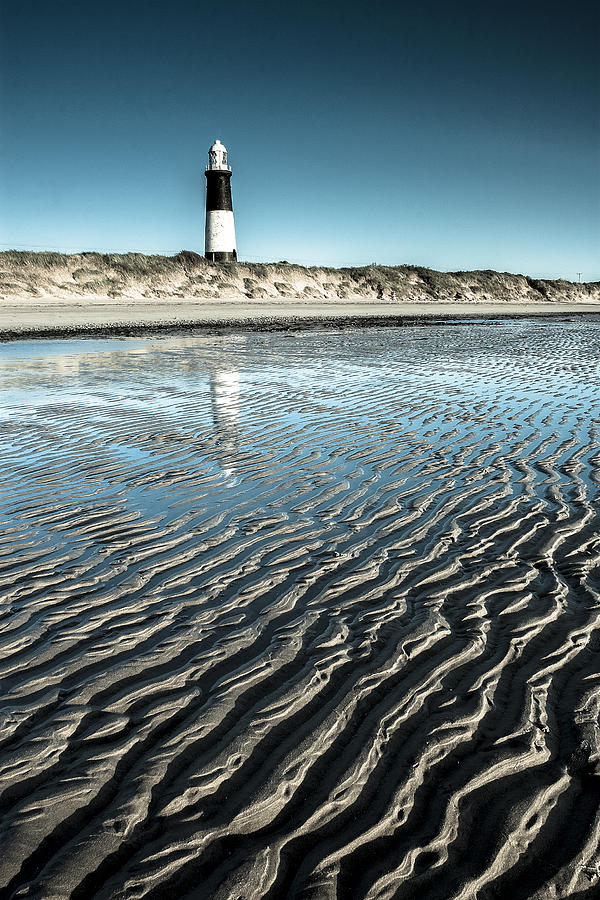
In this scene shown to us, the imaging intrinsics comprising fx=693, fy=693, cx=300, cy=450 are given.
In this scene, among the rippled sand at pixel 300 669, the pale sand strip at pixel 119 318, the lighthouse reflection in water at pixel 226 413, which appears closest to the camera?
the rippled sand at pixel 300 669

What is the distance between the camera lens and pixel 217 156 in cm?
5956

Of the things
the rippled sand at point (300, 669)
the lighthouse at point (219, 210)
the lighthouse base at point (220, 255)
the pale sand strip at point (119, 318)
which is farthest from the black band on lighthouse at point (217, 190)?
the rippled sand at point (300, 669)

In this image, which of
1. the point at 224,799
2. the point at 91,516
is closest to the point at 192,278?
the point at 91,516

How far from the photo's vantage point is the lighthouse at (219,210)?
59.8 m

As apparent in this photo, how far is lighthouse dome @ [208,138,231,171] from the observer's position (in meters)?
59.5

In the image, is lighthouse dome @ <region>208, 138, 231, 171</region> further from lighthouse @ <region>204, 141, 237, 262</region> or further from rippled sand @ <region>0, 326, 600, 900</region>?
rippled sand @ <region>0, 326, 600, 900</region>

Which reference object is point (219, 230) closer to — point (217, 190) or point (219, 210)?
point (219, 210)

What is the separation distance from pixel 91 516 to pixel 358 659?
3038 mm

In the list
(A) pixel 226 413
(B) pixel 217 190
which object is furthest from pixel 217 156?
(A) pixel 226 413

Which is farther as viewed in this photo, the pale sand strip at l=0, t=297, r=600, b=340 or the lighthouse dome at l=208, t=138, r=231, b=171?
the lighthouse dome at l=208, t=138, r=231, b=171

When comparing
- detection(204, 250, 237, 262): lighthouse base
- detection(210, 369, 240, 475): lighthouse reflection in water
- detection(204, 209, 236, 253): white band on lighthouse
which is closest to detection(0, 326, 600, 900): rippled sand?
detection(210, 369, 240, 475): lighthouse reflection in water

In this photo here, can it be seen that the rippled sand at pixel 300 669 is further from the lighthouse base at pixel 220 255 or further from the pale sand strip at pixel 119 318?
the lighthouse base at pixel 220 255

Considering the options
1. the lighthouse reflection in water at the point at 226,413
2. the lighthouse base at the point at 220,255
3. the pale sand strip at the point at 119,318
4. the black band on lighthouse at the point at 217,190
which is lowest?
the lighthouse reflection in water at the point at 226,413

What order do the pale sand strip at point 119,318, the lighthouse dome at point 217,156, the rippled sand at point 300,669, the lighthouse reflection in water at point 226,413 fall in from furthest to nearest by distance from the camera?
the lighthouse dome at point 217,156 < the pale sand strip at point 119,318 < the lighthouse reflection in water at point 226,413 < the rippled sand at point 300,669
